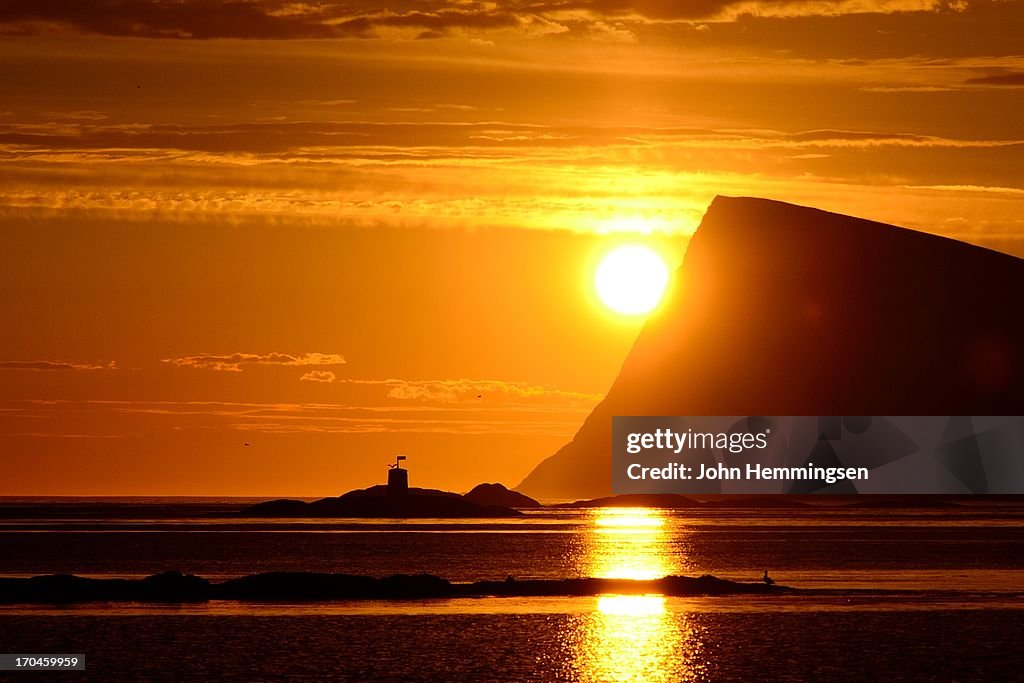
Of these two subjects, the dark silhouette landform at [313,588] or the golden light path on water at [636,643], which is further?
the dark silhouette landform at [313,588]

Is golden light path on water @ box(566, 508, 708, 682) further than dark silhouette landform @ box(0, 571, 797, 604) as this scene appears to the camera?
No

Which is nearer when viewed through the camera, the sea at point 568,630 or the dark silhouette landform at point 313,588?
the sea at point 568,630

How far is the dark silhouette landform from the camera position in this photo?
86.0 meters

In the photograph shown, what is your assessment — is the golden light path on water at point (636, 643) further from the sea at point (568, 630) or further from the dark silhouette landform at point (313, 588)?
the dark silhouette landform at point (313, 588)

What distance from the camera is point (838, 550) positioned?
149 m

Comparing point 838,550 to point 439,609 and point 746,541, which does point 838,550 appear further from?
point 439,609

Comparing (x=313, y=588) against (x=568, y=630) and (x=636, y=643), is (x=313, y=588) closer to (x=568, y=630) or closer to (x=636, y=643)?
(x=568, y=630)

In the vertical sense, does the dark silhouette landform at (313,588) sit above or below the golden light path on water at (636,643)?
above

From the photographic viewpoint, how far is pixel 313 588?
298ft

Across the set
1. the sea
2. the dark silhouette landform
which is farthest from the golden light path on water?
the dark silhouette landform

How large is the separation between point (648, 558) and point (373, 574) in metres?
35.8

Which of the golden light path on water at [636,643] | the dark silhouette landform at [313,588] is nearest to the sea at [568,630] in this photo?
the golden light path on water at [636,643]

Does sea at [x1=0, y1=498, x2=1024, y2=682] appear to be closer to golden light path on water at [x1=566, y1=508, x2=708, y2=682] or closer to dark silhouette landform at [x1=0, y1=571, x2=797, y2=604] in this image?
golden light path on water at [x1=566, y1=508, x2=708, y2=682]

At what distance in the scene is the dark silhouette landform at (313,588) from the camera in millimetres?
86000
